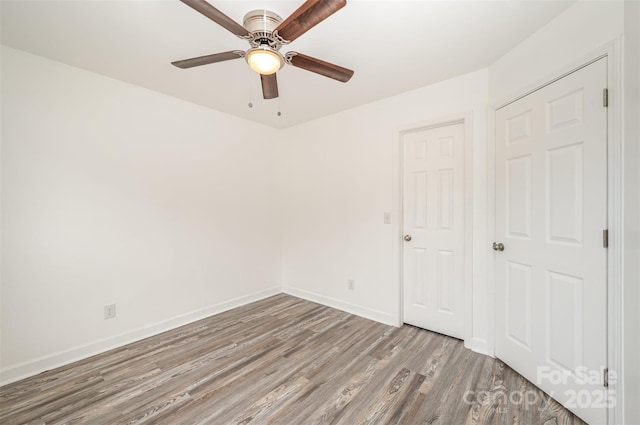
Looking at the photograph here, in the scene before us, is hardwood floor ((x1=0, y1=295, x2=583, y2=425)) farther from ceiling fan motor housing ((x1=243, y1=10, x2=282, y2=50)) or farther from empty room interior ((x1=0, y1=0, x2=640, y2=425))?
ceiling fan motor housing ((x1=243, y1=10, x2=282, y2=50))

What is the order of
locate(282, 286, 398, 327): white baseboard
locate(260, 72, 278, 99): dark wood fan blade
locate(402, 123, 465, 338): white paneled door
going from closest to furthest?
1. locate(260, 72, 278, 99): dark wood fan blade
2. locate(402, 123, 465, 338): white paneled door
3. locate(282, 286, 398, 327): white baseboard

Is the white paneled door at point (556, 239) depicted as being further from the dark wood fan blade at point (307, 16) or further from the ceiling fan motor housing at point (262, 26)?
the ceiling fan motor housing at point (262, 26)

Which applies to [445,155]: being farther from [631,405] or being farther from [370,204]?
[631,405]

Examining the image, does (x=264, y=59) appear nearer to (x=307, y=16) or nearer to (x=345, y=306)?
(x=307, y=16)

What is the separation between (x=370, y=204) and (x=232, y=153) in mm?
1905

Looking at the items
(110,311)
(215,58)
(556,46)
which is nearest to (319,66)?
(215,58)

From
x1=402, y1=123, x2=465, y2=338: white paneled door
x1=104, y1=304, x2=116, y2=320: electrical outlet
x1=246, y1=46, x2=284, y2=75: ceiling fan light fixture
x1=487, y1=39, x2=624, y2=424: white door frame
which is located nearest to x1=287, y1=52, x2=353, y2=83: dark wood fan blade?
x1=246, y1=46, x2=284, y2=75: ceiling fan light fixture

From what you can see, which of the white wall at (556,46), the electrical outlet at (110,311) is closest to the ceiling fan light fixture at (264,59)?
the white wall at (556,46)

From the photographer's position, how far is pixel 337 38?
1840mm

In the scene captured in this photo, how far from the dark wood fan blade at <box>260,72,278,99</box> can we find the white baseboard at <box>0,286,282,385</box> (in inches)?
99.3

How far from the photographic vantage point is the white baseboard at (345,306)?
9.44ft

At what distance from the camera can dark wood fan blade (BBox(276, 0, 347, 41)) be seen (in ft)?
3.85

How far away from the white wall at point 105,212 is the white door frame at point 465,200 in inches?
79.4

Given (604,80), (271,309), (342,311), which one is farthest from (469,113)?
(271,309)
